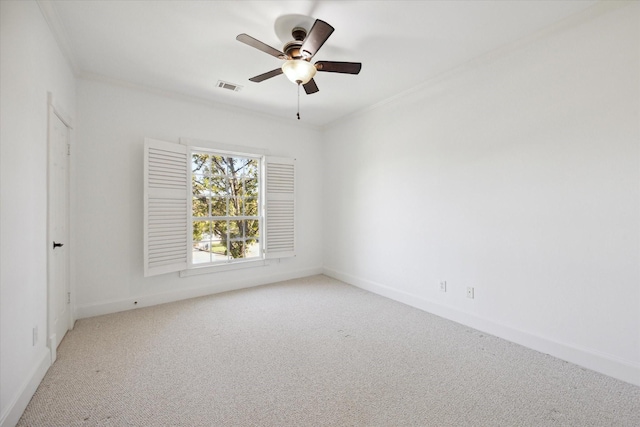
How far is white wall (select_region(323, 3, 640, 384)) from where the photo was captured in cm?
208

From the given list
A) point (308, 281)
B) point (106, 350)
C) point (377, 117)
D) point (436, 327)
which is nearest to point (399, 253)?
point (436, 327)

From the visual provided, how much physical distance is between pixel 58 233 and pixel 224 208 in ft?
6.36

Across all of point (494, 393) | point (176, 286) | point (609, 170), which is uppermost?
point (609, 170)

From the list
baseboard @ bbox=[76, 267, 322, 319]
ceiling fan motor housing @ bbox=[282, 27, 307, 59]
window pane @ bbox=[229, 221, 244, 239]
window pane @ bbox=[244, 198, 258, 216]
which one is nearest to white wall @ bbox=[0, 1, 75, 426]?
baseboard @ bbox=[76, 267, 322, 319]

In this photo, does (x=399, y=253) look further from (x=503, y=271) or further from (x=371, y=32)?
(x=371, y=32)

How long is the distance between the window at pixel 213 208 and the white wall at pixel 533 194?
5.92 feet

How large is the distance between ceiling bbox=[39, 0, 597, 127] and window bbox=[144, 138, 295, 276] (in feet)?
3.11

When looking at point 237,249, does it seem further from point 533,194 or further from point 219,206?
point 533,194

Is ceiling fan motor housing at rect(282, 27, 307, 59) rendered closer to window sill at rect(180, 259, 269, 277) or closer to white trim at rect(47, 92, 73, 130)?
white trim at rect(47, 92, 73, 130)

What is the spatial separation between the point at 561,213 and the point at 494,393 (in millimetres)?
1541

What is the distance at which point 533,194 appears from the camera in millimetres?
2518

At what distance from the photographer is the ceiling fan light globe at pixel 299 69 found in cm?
227

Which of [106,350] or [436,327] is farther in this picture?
[436,327]

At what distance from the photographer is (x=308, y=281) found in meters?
4.68
